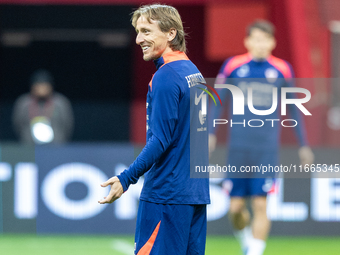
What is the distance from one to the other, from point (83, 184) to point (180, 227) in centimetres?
448

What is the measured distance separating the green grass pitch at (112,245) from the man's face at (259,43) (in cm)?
240

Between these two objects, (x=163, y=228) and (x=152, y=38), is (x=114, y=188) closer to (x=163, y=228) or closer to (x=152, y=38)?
(x=163, y=228)

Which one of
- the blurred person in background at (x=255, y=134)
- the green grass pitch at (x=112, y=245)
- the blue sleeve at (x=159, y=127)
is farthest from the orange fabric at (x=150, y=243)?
the green grass pitch at (x=112, y=245)

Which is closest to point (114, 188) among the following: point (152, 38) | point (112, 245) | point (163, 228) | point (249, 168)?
point (163, 228)

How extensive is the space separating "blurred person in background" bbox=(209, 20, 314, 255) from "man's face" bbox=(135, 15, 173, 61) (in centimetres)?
232

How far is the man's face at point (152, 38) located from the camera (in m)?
3.39

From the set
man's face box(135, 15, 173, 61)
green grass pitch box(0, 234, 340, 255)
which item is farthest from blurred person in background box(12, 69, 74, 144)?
man's face box(135, 15, 173, 61)

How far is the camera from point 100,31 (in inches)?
647

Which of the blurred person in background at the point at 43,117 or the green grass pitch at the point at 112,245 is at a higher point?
the blurred person in background at the point at 43,117

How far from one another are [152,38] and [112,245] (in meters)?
4.21

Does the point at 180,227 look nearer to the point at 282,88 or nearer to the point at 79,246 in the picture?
the point at 282,88

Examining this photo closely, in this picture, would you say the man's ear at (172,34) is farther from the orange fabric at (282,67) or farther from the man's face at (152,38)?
the orange fabric at (282,67)

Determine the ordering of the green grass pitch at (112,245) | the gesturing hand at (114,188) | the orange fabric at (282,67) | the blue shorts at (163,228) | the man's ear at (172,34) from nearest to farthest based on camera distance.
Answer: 1. the gesturing hand at (114,188)
2. the blue shorts at (163,228)
3. the man's ear at (172,34)
4. the orange fabric at (282,67)
5. the green grass pitch at (112,245)

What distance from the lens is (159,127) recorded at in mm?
3207
